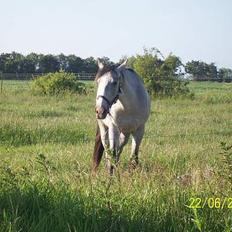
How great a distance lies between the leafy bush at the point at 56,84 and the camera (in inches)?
999

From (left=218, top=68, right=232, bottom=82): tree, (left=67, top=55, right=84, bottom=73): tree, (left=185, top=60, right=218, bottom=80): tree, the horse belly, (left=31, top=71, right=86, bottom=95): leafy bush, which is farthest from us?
(left=67, top=55, right=84, bottom=73): tree

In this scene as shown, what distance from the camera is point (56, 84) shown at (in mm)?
25766

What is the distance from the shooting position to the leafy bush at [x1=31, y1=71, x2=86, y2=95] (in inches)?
999

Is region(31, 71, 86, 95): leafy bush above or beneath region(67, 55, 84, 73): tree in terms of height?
beneath

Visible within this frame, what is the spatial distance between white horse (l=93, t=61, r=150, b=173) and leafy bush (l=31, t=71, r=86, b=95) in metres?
17.5

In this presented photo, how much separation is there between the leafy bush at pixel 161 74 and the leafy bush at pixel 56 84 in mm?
3763

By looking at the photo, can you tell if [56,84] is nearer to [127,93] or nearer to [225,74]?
[127,93]

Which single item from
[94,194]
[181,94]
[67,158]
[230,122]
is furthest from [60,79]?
[94,194]

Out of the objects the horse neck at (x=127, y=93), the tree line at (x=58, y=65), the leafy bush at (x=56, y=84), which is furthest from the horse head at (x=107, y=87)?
the tree line at (x=58, y=65)

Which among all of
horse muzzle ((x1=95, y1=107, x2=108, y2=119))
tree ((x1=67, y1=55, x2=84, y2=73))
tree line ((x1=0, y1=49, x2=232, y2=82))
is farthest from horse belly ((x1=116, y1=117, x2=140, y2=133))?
tree ((x1=67, y1=55, x2=84, y2=73))

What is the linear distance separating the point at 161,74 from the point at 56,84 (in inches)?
240

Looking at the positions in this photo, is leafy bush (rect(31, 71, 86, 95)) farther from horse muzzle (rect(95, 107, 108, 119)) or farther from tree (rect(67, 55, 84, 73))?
tree (rect(67, 55, 84, 73))

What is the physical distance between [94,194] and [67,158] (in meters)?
3.64

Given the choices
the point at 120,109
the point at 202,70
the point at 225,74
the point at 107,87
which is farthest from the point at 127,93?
the point at 225,74
